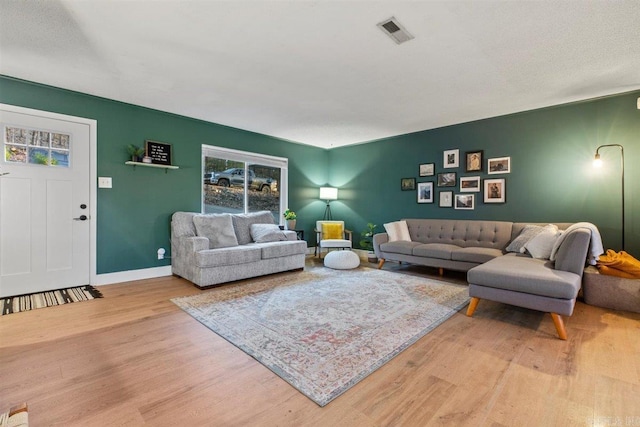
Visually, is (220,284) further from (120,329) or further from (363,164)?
(363,164)

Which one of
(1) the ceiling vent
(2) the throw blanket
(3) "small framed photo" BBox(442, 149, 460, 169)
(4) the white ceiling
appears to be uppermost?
(4) the white ceiling

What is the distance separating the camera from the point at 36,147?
3279mm

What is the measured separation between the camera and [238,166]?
17.2 ft

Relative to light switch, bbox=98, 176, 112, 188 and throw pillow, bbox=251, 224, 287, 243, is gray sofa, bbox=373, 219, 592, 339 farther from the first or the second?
light switch, bbox=98, 176, 112, 188

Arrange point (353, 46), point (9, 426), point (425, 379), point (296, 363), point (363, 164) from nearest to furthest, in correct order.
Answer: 1. point (9, 426)
2. point (425, 379)
3. point (296, 363)
4. point (353, 46)
5. point (363, 164)

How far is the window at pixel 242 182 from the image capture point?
4.86 meters

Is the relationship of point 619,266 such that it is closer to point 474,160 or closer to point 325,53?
point 474,160

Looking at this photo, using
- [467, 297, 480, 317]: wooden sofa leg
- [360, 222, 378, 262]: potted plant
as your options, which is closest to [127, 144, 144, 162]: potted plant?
[360, 222, 378, 262]: potted plant

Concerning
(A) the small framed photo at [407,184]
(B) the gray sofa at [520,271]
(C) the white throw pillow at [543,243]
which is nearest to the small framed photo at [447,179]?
(A) the small framed photo at [407,184]

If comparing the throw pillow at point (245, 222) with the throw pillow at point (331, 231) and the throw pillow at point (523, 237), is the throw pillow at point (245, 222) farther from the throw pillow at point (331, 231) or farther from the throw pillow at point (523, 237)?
the throw pillow at point (523, 237)

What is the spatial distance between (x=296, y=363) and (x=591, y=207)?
420cm

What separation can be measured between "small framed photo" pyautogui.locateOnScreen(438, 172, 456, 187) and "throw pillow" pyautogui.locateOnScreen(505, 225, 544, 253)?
132 centimetres

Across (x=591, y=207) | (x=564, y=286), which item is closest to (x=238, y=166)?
(x=564, y=286)

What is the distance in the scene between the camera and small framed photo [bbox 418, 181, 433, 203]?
5.10 meters
